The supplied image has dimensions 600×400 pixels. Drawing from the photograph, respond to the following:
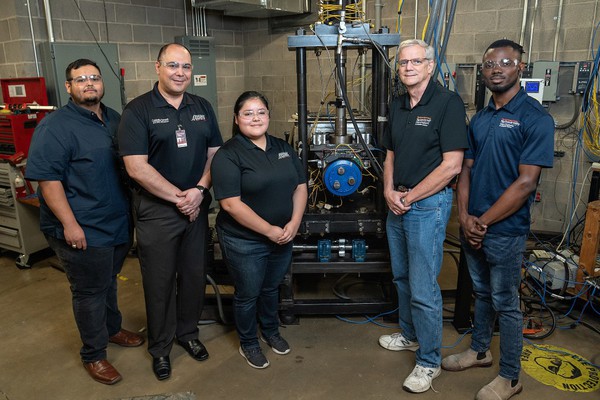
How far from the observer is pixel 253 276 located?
2191mm

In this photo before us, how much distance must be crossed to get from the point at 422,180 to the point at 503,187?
316mm

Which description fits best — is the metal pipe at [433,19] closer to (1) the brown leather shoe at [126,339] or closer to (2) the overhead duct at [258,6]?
(2) the overhead duct at [258,6]

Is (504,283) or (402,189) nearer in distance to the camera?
(504,283)

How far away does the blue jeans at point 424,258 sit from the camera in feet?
6.65

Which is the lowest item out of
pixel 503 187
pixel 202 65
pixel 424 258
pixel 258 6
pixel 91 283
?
pixel 91 283

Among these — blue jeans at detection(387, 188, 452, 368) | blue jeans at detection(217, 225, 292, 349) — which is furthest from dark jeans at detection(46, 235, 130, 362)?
blue jeans at detection(387, 188, 452, 368)

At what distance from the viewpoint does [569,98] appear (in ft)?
12.1

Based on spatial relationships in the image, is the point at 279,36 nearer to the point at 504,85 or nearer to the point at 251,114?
the point at 251,114

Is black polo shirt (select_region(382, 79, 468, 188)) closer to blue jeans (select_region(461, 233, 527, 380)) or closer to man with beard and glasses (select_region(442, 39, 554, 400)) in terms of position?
man with beard and glasses (select_region(442, 39, 554, 400))

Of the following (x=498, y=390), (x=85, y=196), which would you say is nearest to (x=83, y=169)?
(x=85, y=196)

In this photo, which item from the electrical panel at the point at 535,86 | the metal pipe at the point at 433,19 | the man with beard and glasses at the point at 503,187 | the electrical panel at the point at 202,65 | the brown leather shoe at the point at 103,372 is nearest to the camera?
the man with beard and glasses at the point at 503,187

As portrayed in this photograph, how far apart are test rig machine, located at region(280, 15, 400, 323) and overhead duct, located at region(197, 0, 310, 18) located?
191 centimetres

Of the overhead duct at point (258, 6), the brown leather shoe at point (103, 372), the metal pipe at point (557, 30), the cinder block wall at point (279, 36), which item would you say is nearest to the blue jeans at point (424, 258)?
the cinder block wall at point (279, 36)

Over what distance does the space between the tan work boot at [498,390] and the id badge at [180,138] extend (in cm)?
169
